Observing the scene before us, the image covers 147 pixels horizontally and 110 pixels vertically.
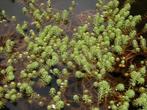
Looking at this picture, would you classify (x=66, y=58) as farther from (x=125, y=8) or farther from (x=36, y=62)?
(x=125, y=8)

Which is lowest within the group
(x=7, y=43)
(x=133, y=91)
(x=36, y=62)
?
(x=133, y=91)

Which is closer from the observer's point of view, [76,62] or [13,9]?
[76,62]

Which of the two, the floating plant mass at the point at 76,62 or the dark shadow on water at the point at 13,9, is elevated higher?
the dark shadow on water at the point at 13,9

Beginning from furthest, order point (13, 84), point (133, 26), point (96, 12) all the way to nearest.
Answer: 1. point (96, 12)
2. point (133, 26)
3. point (13, 84)

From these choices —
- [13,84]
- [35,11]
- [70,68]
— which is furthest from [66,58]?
[35,11]

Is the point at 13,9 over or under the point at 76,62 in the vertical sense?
over

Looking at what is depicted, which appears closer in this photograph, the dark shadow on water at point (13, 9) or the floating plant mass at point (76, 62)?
the floating plant mass at point (76, 62)

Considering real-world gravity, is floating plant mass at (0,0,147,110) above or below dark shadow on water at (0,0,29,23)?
below

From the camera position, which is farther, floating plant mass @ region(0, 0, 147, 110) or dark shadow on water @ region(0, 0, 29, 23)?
dark shadow on water @ region(0, 0, 29, 23)
